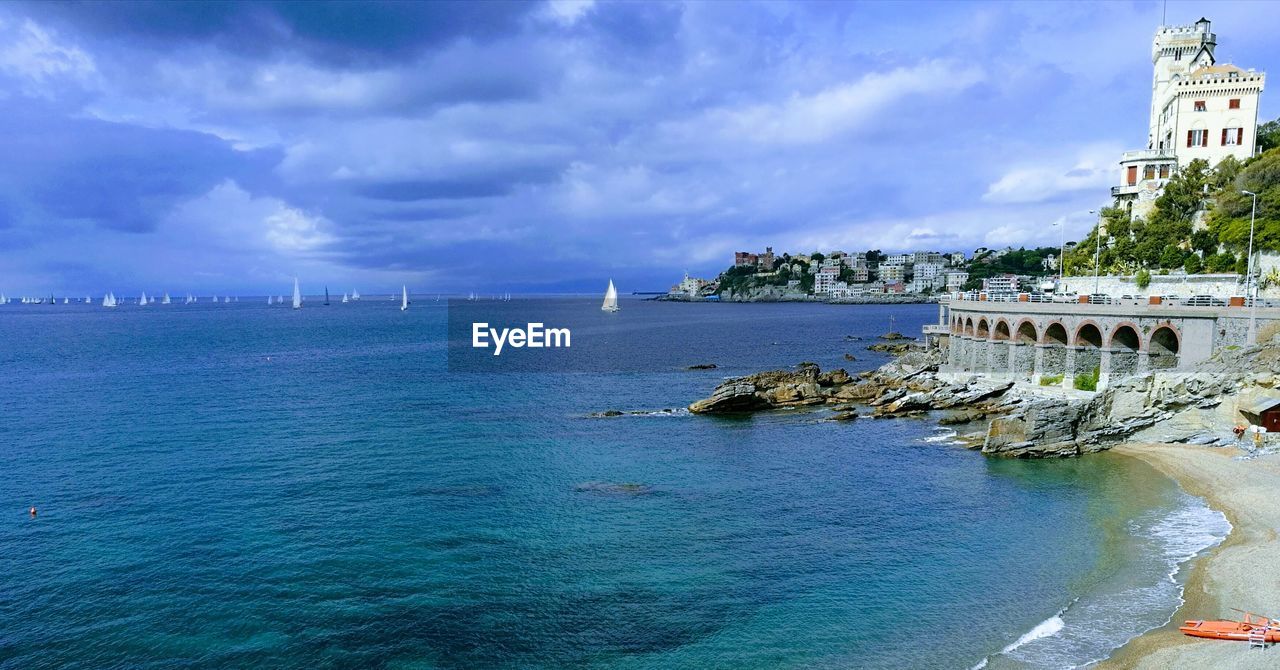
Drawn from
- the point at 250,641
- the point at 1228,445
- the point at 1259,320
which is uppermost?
the point at 1259,320

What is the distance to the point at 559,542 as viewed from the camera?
3384 centimetres

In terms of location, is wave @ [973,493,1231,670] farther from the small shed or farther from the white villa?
the white villa

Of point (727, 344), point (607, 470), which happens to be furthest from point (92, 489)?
point (727, 344)

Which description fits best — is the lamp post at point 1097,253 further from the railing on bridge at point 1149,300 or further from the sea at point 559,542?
the sea at point 559,542

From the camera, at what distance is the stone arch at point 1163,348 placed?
56.6 metres

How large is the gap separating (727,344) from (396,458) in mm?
95866

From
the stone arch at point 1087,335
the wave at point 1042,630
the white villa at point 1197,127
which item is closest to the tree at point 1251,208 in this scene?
the white villa at point 1197,127

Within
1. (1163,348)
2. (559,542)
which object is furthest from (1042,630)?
(1163,348)

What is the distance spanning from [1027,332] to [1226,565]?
45296 mm

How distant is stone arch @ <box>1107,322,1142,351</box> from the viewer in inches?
2327

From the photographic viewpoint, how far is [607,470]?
46375mm

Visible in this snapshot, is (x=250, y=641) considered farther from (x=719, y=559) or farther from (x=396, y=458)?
(x=396, y=458)

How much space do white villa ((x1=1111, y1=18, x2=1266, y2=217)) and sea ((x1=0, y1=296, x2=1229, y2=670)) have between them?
61351 millimetres

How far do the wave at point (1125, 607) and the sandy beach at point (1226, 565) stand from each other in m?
0.55
